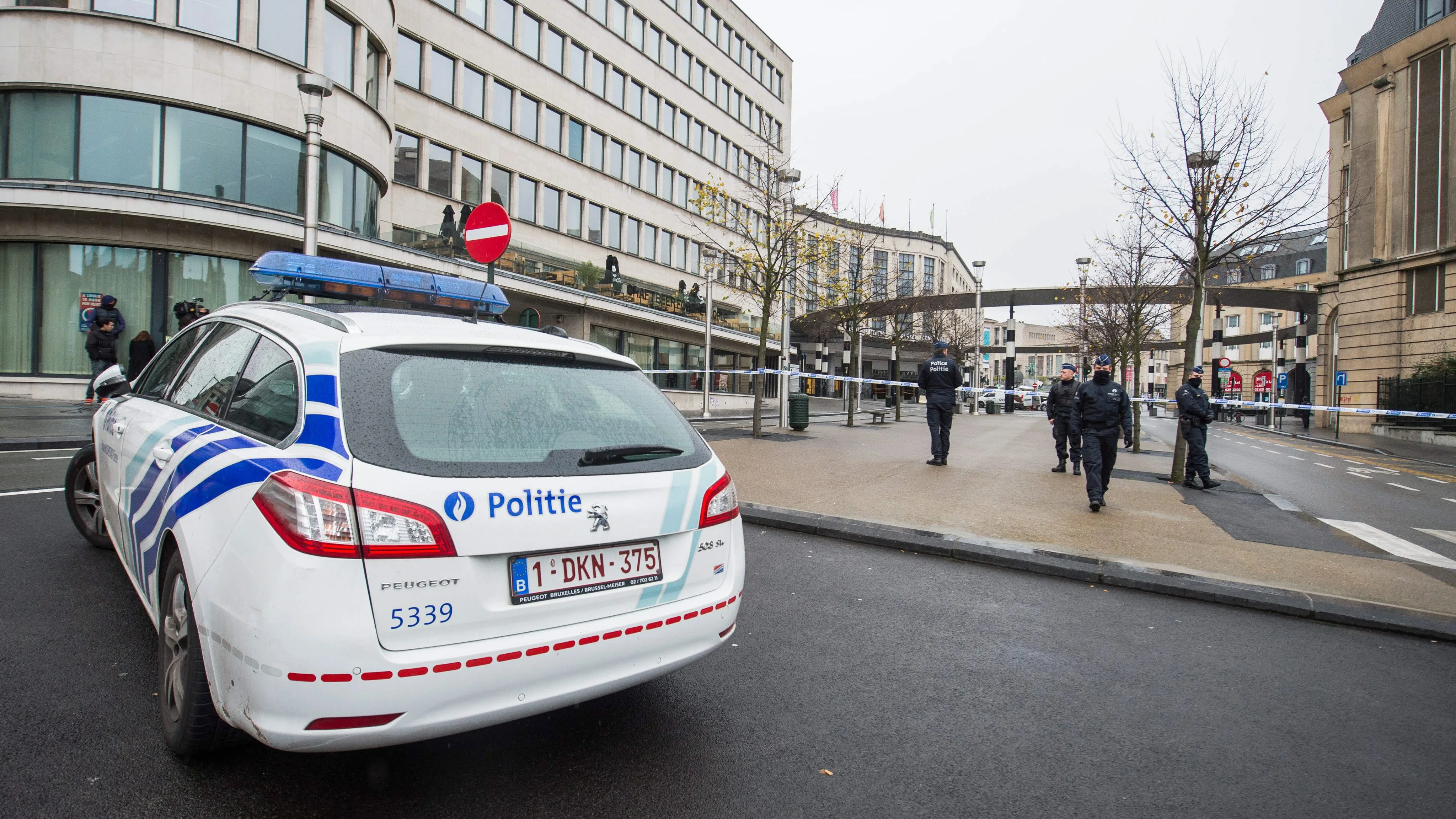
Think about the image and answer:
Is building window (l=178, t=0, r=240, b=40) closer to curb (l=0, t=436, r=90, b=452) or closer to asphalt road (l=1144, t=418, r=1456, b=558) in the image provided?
curb (l=0, t=436, r=90, b=452)

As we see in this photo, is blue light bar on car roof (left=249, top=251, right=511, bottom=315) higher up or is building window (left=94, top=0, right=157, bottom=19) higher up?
building window (left=94, top=0, right=157, bottom=19)

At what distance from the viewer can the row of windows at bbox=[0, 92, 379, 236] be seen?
1650 cm

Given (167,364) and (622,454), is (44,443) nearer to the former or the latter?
(167,364)

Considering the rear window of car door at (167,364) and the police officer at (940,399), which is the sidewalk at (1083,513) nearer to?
the police officer at (940,399)

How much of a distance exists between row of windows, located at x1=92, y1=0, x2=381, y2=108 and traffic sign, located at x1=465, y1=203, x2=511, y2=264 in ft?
48.6

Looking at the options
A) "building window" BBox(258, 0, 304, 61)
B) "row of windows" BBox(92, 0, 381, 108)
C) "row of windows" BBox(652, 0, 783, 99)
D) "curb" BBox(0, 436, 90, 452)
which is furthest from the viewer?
"row of windows" BBox(652, 0, 783, 99)

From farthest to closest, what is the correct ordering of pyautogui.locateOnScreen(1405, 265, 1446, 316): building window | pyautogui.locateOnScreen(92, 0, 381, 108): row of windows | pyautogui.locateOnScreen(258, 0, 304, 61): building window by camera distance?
1. pyautogui.locateOnScreen(1405, 265, 1446, 316): building window
2. pyautogui.locateOnScreen(258, 0, 304, 61): building window
3. pyautogui.locateOnScreen(92, 0, 381, 108): row of windows

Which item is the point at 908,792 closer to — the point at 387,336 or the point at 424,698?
the point at 424,698

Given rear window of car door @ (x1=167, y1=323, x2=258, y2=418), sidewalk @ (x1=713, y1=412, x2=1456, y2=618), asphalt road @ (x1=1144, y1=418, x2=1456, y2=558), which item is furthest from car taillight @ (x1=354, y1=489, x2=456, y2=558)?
asphalt road @ (x1=1144, y1=418, x2=1456, y2=558)

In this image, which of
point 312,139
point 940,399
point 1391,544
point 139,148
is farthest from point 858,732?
point 139,148

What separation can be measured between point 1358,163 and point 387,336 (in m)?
40.8

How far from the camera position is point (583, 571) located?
8.23ft

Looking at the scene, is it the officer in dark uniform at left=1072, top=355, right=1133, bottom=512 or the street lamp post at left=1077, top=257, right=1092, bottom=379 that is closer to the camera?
the officer in dark uniform at left=1072, top=355, right=1133, bottom=512

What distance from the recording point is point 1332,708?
3402 millimetres
